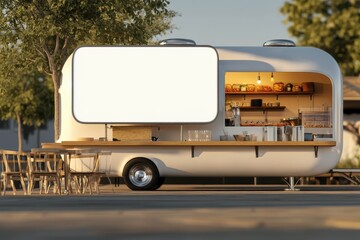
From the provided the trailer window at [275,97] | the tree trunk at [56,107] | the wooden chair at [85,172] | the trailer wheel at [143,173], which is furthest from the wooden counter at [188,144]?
the tree trunk at [56,107]

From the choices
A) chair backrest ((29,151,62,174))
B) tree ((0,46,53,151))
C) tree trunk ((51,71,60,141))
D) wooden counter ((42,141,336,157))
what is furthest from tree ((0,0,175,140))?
tree ((0,46,53,151))

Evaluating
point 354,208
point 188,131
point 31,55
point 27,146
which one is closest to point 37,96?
point 27,146

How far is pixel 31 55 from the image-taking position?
2931cm

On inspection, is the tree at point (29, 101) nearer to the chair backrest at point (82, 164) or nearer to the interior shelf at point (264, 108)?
the interior shelf at point (264, 108)

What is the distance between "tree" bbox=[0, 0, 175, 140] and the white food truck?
12.9ft

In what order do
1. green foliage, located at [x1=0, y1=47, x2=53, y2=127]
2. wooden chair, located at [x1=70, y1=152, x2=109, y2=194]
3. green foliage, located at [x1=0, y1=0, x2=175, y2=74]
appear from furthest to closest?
green foliage, located at [x1=0, y1=47, x2=53, y2=127], green foliage, located at [x1=0, y1=0, x2=175, y2=74], wooden chair, located at [x1=70, y1=152, x2=109, y2=194]

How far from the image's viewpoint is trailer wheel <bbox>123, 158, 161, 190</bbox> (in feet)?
74.4

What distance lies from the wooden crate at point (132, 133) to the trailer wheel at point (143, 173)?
45cm

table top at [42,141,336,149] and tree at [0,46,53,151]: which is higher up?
tree at [0,46,53,151]

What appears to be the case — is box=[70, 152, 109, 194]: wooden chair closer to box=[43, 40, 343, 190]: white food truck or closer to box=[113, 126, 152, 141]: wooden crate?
box=[43, 40, 343, 190]: white food truck

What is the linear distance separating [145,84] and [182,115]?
3.25ft

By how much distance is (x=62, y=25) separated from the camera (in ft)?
87.5

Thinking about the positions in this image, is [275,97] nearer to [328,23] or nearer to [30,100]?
[328,23]

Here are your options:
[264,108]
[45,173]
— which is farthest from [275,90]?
[45,173]
